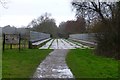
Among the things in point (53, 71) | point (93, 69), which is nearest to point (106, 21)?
point (93, 69)

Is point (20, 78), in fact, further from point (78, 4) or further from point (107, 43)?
point (78, 4)

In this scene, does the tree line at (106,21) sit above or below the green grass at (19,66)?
above

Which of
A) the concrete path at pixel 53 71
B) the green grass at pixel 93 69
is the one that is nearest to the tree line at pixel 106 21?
the green grass at pixel 93 69

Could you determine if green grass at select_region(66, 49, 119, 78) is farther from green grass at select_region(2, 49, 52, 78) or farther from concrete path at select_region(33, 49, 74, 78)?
green grass at select_region(2, 49, 52, 78)

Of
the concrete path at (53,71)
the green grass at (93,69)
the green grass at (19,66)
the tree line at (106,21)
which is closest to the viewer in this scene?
the concrete path at (53,71)

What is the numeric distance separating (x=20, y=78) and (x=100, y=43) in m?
21.8

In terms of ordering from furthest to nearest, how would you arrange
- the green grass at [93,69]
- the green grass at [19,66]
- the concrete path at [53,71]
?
the green grass at [93,69] < the green grass at [19,66] < the concrete path at [53,71]

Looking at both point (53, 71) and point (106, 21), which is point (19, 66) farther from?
point (106, 21)

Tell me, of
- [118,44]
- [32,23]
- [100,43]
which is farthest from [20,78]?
[32,23]

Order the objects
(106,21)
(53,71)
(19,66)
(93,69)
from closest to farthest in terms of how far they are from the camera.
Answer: (53,71)
(93,69)
(19,66)
(106,21)

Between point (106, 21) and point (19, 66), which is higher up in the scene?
point (106, 21)

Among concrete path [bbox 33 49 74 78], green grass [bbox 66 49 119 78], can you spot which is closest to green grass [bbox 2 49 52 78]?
concrete path [bbox 33 49 74 78]

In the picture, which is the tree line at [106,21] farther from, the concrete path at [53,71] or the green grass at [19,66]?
the concrete path at [53,71]

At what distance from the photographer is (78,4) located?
36.2m
